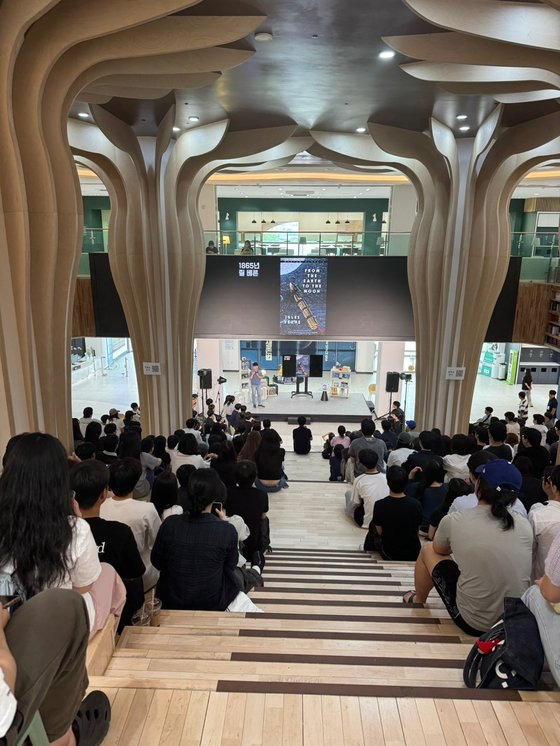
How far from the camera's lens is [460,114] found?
27.9 feet

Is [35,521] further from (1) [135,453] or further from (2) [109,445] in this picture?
(2) [109,445]

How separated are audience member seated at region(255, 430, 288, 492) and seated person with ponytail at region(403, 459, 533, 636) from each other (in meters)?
4.16

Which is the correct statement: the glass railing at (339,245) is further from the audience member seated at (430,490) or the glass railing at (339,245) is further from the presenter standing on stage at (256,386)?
the audience member seated at (430,490)

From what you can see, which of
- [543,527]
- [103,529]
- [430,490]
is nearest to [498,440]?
[430,490]

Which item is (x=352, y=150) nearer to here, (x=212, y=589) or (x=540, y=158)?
(x=540, y=158)

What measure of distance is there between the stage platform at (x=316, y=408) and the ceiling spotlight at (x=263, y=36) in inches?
504

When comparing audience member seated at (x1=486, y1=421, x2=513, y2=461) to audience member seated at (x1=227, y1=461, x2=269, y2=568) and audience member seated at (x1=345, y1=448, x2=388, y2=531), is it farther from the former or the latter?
audience member seated at (x1=227, y1=461, x2=269, y2=568)

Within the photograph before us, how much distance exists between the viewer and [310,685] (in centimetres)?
232

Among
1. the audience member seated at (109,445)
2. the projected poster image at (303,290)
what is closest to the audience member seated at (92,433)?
the audience member seated at (109,445)

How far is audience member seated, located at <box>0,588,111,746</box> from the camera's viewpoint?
1453 mm

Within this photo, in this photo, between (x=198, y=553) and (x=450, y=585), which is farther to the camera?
(x=450, y=585)

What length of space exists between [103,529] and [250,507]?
1706 mm

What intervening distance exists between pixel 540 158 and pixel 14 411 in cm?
994

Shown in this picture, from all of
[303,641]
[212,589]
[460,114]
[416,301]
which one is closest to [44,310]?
[212,589]
